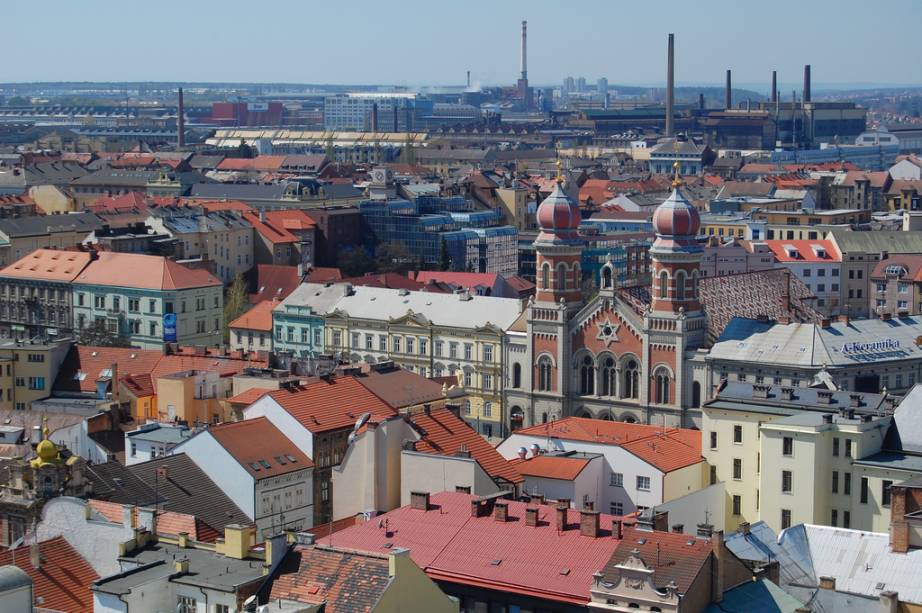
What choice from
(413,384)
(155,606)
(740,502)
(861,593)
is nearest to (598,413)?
(413,384)

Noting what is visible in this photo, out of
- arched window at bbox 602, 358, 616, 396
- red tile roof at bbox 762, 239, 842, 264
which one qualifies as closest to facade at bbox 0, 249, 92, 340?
arched window at bbox 602, 358, 616, 396

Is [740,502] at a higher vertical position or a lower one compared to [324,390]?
lower

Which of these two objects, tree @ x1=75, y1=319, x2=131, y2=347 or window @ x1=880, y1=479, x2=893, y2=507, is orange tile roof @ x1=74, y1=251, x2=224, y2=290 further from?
window @ x1=880, y1=479, x2=893, y2=507

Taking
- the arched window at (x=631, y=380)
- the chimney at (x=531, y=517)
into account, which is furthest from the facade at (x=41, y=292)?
the chimney at (x=531, y=517)

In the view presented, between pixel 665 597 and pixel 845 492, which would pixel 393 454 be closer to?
pixel 845 492

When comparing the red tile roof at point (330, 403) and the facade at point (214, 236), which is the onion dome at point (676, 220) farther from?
the facade at point (214, 236)

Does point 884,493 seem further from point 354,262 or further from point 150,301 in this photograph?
point 354,262

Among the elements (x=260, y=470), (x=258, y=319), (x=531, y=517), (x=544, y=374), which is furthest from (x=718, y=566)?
(x=258, y=319)

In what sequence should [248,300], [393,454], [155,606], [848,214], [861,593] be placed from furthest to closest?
[848,214], [248,300], [393,454], [861,593], [155,606]
